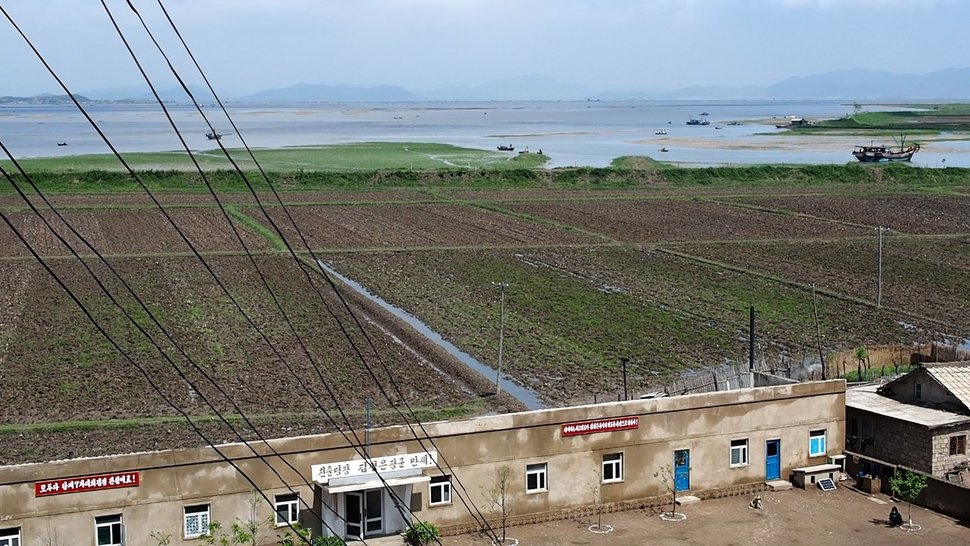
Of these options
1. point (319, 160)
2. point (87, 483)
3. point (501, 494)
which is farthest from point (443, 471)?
point (319, 160)

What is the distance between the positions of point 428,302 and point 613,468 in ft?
65.3

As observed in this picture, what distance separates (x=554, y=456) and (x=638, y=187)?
62653mm

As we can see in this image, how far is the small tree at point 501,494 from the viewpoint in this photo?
1736cm

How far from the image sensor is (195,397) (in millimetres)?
25672

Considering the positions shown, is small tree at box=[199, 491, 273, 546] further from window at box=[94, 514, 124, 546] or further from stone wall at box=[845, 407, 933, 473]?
stone wall at box=[845, 407, 933, 473]

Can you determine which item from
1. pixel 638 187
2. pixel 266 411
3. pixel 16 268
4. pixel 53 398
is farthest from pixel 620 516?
pixel 638 187

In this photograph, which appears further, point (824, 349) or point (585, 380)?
point (824, 349)

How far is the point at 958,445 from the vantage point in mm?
19672

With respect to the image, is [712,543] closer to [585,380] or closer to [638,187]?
[585,380]

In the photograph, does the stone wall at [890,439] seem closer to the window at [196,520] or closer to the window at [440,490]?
the window at [440,490]

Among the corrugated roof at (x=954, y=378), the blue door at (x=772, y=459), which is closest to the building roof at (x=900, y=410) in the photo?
the corrugated roof at (x=954, y=378)

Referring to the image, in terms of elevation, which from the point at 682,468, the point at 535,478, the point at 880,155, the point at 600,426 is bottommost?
the point at 880,155

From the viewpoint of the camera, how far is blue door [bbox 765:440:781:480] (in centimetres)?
1944

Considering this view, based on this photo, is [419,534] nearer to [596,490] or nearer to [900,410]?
[596,490]
